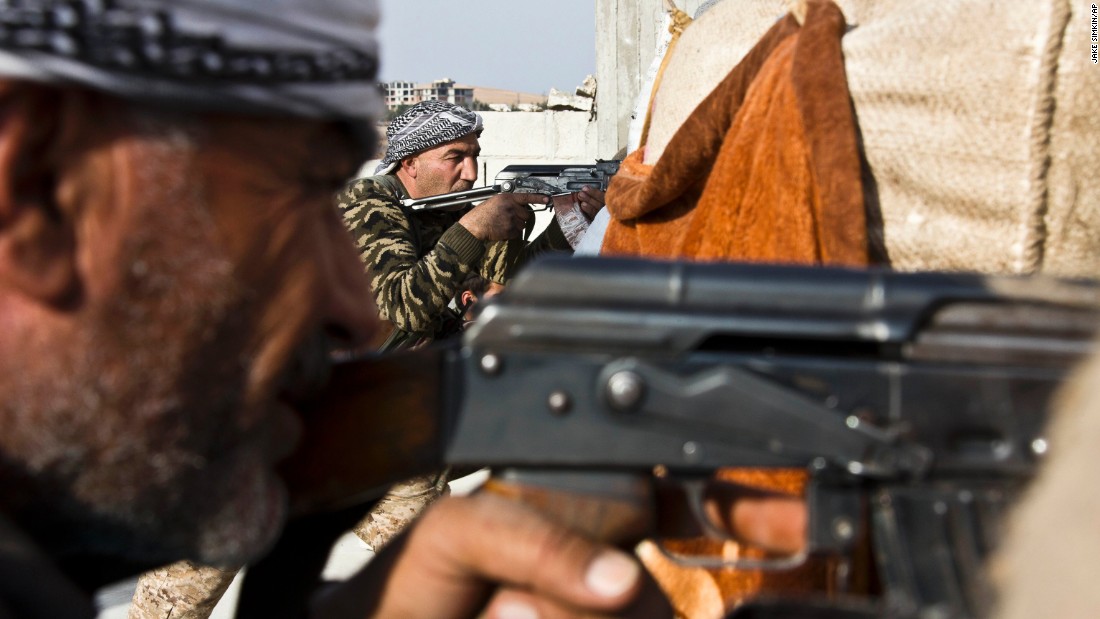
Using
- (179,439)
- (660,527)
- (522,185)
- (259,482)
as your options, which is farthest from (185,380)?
(522,185)

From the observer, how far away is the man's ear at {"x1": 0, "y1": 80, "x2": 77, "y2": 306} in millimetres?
994

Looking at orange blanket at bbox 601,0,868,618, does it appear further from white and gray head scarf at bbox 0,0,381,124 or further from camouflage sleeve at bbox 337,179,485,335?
camouflage sleeve at bbox 337,179,485,335

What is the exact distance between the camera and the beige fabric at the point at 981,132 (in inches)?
56.1

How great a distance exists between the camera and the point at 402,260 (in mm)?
4215

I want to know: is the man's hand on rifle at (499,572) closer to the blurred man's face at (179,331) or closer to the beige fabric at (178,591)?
the blurred man's face at (179,331)

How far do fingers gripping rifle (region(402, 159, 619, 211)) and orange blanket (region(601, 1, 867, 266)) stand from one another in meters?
2.89

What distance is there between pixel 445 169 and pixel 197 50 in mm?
3996

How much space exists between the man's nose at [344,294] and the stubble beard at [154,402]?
12cm

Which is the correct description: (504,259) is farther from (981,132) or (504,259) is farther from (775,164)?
(981,132)

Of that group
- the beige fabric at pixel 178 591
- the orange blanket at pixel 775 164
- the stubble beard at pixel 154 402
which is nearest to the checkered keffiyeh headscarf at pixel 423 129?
the beige fabric at pixel 178 591

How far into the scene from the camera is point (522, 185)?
5.53m

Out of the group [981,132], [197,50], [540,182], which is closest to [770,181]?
Result: [981,132]

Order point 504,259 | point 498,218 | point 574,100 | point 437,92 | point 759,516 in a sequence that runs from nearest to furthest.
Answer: point 759,516
point 498,218
point 504,259
point 574,100
point 437,92

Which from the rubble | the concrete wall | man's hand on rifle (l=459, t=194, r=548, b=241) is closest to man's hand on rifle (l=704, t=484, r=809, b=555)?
man's hand on rifle (l=459, t=194, r=548, b=241)
